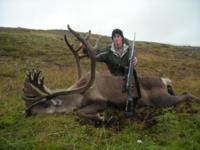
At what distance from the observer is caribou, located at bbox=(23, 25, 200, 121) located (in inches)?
291

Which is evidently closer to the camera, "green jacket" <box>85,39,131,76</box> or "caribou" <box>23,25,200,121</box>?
"caribou" <box>23,25,200,121</box>

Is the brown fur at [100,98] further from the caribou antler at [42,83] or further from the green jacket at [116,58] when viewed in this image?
the green jacket at [116,58]

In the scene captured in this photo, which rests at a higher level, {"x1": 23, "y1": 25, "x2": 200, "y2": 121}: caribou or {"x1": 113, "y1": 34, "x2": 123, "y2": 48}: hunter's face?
{"x1": 113, "y1": 34, "x2": 123, "y2": 48}: hunter's face

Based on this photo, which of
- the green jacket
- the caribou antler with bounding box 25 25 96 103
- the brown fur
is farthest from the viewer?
the green jacket

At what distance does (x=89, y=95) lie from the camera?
7.71 metres

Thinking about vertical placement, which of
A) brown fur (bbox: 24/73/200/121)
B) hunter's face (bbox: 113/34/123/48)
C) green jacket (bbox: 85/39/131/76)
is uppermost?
hunter's face (bbox: 113/34/123/48)

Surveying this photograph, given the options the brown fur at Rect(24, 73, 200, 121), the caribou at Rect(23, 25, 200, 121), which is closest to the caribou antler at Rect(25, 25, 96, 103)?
the caribou at Rect(23, 25, 200, 121)

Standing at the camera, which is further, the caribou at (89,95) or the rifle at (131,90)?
the rifle at (131,90)

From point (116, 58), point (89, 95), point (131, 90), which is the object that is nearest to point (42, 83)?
point (89, 95)

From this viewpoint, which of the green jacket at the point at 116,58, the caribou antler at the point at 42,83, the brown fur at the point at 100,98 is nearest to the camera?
the caribou antler at the point at 42,83

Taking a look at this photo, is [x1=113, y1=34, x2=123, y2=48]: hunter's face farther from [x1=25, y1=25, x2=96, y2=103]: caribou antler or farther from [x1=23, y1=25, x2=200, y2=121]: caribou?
[x1=25, y1=25, x2=96, y2=103]: caribou antler

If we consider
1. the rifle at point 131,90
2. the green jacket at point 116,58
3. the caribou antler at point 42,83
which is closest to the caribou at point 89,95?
the caribou antler at point 42,83

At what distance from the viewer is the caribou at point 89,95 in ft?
24.2

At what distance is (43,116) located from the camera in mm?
7414
